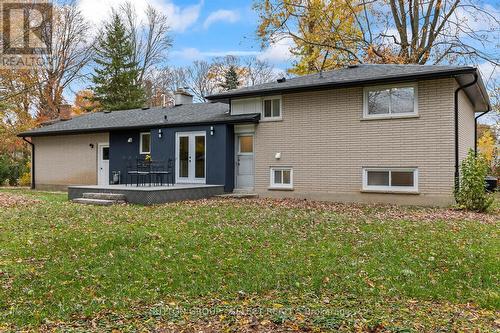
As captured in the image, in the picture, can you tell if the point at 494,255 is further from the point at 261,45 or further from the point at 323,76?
the point at 261,45

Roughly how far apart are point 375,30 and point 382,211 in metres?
15.2

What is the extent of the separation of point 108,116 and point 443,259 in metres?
19.5

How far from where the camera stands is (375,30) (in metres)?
22.3

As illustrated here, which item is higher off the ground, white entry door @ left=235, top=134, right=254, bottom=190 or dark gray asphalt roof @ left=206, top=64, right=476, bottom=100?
dark gray asphalt roof @ left=206, top=64, right=476, bottom=100

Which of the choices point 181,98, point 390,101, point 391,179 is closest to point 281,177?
point 391,179

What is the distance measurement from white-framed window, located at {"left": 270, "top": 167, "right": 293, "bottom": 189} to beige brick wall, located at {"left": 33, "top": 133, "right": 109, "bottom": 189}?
884 centimetres

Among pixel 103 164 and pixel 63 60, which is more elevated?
pixel 63 60

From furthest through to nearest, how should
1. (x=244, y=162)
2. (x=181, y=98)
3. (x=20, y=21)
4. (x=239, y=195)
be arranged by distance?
1. (x=181, y=98)
2. (x=20, y=21)
3. (x=244, y=162)
4. (x=239, y=195)

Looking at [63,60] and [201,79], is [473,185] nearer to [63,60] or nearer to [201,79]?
[63,60]

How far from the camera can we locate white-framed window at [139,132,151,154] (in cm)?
1741

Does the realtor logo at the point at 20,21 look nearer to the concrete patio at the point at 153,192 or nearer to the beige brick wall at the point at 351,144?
the concrete patio at the point at 153,192

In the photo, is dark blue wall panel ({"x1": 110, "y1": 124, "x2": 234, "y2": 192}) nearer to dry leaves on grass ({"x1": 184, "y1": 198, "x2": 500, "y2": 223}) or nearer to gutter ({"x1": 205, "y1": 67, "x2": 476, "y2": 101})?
gutter ({"x1": 205, "y1": 67, "x2": 476, "y2": 101})

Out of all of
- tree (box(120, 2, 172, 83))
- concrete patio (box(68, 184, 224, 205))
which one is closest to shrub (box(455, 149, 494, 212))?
concrete patio (box(68, 184, 224, 205))

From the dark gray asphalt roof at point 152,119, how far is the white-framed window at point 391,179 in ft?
14.5
